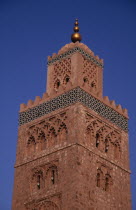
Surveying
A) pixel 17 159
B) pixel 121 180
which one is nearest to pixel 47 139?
pixel 17 159

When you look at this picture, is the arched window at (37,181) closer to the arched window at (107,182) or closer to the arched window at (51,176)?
the arched window at (51,176)

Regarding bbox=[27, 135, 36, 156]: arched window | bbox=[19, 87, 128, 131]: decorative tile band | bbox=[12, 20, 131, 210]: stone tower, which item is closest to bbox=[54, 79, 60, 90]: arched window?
bbox=[12, 20, 131, 210]: stone tower

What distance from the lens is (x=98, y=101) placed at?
85.9ft

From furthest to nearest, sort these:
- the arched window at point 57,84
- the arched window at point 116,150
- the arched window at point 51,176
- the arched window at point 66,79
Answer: the arched window at point 57,84
the arched window at point 66,79
the arched window at point 116,150
the arched window at point 51,176

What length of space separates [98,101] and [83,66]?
160 cm

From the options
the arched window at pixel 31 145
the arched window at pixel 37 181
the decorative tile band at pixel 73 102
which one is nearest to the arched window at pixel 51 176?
the arched window at pixel 37 181

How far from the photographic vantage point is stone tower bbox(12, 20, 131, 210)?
24.3 m

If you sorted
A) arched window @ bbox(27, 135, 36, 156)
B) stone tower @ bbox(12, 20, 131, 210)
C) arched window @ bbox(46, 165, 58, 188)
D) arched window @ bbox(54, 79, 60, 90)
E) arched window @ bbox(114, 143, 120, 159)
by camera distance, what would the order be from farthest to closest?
arched window @ bbox(54, 79, 60, 90), arched window @ bbox(114, 143, 120, 159), arched window @ bbox(27, 135, 36, 156), arched window @ bbox(46, 165, 58, 188), stone tower @ bbox(12, 20, 131, 210)

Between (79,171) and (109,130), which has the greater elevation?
(109,130)

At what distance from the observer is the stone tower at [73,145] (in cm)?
2431

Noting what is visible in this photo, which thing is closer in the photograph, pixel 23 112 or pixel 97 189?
pixel 97 189

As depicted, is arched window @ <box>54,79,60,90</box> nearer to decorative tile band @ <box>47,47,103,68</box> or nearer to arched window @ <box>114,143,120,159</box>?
decorative tile band @ <box>47,47,103,68</box>

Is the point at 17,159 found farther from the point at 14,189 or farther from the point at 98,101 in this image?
the point at 98,101

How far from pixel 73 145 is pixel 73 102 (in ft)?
5.64
